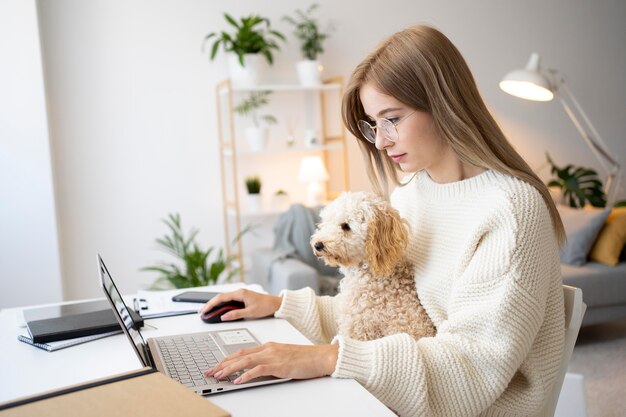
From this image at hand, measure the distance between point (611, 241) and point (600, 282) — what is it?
0.27 meters

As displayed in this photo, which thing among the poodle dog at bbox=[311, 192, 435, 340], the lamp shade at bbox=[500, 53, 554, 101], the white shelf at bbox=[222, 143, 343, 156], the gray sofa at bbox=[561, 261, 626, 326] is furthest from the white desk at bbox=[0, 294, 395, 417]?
the lamp shade at bbox=[500, 53, 554, 101]

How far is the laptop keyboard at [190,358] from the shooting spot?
1.03m

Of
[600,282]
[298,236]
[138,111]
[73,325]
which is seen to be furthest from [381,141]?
[138,111]

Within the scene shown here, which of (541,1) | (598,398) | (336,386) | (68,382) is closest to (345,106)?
(336,386)

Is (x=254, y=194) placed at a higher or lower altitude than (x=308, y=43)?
lower

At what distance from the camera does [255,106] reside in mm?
3926

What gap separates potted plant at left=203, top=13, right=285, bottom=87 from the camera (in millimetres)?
3613

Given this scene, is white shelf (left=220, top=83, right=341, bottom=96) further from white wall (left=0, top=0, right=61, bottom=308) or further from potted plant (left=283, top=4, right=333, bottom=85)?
white wall (left=0, top=0, right=61, bottom=308)

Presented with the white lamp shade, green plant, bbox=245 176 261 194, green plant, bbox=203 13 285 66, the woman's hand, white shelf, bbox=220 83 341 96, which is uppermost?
green plant, bbox=203 13 285 66

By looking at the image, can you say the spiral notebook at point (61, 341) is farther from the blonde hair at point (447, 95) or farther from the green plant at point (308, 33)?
the green plant at point (308, 33)

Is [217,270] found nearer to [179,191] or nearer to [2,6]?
[179,191]

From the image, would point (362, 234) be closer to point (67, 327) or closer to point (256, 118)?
point (67, 327)

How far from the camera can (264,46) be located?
3.69 m

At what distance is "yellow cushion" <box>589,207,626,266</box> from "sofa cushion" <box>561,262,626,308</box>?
0.06 m
